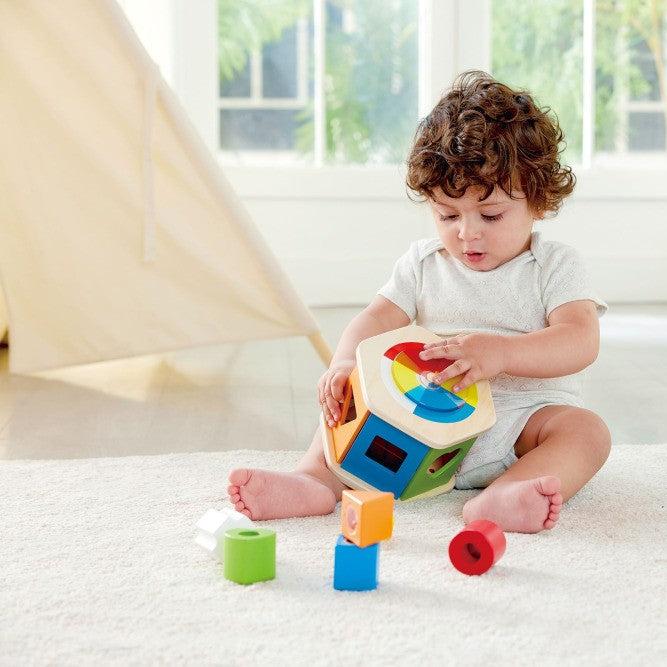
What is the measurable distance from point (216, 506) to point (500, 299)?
0.39 meters

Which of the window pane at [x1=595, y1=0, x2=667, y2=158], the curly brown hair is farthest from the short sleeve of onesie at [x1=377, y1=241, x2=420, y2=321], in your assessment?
the window pane at [x1=595, y1=0, x2=667, y2=158]

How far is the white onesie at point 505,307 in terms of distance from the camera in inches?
44.0

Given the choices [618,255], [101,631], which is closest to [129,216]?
[101,631]

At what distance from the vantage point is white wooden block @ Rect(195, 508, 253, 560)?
2.83 feet

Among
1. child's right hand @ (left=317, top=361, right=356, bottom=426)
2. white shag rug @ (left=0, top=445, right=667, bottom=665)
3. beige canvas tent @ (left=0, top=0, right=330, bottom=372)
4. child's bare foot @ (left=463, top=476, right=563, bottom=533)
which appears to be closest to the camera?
white shag rug @ (left=0, top=445, right=667, bottom=665)

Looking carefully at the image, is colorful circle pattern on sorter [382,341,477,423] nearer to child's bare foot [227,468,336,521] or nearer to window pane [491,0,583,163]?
child's bare foot [227,468,336,521]

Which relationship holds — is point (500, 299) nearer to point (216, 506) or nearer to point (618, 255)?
point (216, 506)

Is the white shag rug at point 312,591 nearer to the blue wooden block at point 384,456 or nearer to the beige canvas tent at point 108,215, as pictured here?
the blue wooden block at point 384,456

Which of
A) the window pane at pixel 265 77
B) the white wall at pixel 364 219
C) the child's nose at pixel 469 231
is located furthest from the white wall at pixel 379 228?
the child's nose at pixel 469 231

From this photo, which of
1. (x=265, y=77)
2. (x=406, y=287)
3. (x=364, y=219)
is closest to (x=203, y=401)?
(x=406, y=287)

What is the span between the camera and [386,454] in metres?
1.02

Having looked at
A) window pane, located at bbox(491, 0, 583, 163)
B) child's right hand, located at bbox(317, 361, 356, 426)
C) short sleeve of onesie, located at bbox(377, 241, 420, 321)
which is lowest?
child's right hand, located at bbox(317, 361, 356, 426)

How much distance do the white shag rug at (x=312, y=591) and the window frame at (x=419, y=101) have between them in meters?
1.73

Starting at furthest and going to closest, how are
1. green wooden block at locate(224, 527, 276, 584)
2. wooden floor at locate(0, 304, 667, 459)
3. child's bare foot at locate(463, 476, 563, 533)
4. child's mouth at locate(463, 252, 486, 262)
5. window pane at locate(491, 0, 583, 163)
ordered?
window pane at locate(491, 0, 583, 163) < wooden floor at locate(0, 304, 667, 459) < child's mouth at locate(463, 252, 486, 262) < child's bare foot at locate(463, 476, 563, 533) < green wooden block at locate(224, 527, 276, 584)
